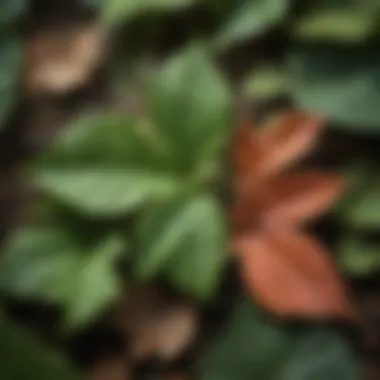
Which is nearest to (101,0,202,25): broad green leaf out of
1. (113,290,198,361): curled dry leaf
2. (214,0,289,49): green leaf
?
(214,0,289,49): green leaf

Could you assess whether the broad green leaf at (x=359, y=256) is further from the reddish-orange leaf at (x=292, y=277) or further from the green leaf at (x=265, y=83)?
the green leaf at (x=265, y=83)

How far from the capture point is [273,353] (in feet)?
2.31

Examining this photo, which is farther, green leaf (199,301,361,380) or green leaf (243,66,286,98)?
green leaf (243,66,286,98)

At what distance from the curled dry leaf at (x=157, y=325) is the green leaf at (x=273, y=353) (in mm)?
30

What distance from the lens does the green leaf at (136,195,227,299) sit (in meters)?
0.71

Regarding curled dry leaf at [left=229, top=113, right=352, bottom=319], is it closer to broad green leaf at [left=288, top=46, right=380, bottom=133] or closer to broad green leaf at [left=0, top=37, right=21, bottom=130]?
broad green leaf at [left=288, top=46, right=380, bottom=133]

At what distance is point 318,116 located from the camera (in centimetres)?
76

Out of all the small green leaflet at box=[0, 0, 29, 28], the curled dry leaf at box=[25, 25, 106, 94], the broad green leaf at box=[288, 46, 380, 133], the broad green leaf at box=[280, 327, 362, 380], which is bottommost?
the broad green leaf at box=[280, 327, 362, 380]

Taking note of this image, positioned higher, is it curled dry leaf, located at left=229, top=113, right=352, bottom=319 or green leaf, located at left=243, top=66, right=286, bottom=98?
green leaf, located at left=243, top=66, right=286, bottom=98

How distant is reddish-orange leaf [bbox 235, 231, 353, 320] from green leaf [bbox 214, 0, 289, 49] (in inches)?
7.7

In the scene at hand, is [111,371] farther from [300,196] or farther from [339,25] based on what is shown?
[339,25]

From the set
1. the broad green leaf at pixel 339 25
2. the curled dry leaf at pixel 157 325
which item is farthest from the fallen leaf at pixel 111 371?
the broad green leaf at pixel 339 25

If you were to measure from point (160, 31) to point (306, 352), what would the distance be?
36 cm

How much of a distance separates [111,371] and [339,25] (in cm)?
37
